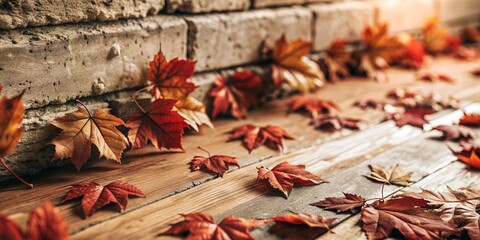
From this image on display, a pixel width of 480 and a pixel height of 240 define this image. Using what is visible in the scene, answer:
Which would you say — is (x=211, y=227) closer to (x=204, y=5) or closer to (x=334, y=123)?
(x=334, y=123)

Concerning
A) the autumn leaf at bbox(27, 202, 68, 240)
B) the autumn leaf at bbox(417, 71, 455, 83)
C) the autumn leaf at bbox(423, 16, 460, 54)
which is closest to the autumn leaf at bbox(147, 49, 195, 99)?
the autumn leaf at bbox(27, 202, 68, 240)

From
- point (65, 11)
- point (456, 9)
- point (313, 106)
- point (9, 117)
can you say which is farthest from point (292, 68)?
point (456, 9)

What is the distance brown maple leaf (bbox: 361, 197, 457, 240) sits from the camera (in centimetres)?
123

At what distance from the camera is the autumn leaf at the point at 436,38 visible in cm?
389

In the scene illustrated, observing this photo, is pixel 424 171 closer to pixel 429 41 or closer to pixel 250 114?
pixel 250 114

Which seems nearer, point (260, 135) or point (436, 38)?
point (260, 135)

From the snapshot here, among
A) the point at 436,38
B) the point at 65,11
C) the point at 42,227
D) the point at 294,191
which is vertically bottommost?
the point at 294,191

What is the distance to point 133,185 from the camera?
58.8 inches

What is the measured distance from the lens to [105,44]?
5.66ft

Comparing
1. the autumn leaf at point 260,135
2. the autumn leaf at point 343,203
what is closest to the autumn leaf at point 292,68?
the autumn leaf at point 260,135

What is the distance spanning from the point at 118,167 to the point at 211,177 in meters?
0.37

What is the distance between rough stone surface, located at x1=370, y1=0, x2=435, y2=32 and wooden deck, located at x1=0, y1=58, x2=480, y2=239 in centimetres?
133

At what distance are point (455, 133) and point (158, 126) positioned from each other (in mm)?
1386

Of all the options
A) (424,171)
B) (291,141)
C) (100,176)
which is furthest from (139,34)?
(424,171)
